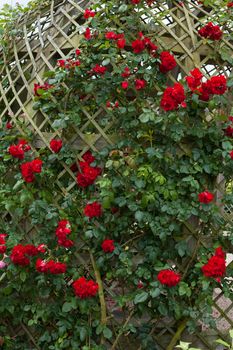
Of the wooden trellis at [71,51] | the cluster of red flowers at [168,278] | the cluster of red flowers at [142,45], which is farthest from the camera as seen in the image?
the wooden trellis at [71,51]

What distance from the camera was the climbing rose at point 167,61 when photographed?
280cm

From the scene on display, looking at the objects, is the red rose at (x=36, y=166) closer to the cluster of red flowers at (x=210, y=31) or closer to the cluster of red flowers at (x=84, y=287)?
the cluster of red flowers at (x=84, y=287)

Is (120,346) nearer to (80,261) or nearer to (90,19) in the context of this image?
(80,261)

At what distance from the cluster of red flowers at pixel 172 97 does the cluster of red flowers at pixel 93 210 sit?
0.60m

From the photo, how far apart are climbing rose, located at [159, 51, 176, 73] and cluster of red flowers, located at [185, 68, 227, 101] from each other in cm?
11

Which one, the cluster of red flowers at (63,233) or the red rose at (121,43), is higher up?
the red rose at (121,43)

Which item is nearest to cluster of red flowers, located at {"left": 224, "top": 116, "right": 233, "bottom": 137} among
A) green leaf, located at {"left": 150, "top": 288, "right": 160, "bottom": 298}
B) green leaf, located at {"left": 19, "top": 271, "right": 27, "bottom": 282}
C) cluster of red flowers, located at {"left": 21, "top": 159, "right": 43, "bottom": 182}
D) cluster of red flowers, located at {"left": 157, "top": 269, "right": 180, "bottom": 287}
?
cluster of red flowers, located at {"left": 157, "top": 269, "right": 180, "bottom": 287}

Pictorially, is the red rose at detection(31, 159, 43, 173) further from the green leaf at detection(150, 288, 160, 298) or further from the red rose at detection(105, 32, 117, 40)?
the green leaf at detection(150, 288, 160, 298)

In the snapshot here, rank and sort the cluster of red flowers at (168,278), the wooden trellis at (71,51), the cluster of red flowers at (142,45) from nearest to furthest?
the cluster of red flowers at (168,278) → the cluster of red flowers at (142,45) → the wooden trellis at (71,51)

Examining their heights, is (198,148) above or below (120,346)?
above

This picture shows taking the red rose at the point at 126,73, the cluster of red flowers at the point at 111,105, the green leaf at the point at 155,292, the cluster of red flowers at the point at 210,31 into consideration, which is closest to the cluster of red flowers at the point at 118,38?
the red rose at the point at 126,73

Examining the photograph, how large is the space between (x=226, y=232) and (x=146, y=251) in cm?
53

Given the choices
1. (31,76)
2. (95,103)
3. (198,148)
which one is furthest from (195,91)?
(31,76)

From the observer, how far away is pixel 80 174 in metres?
2.86
